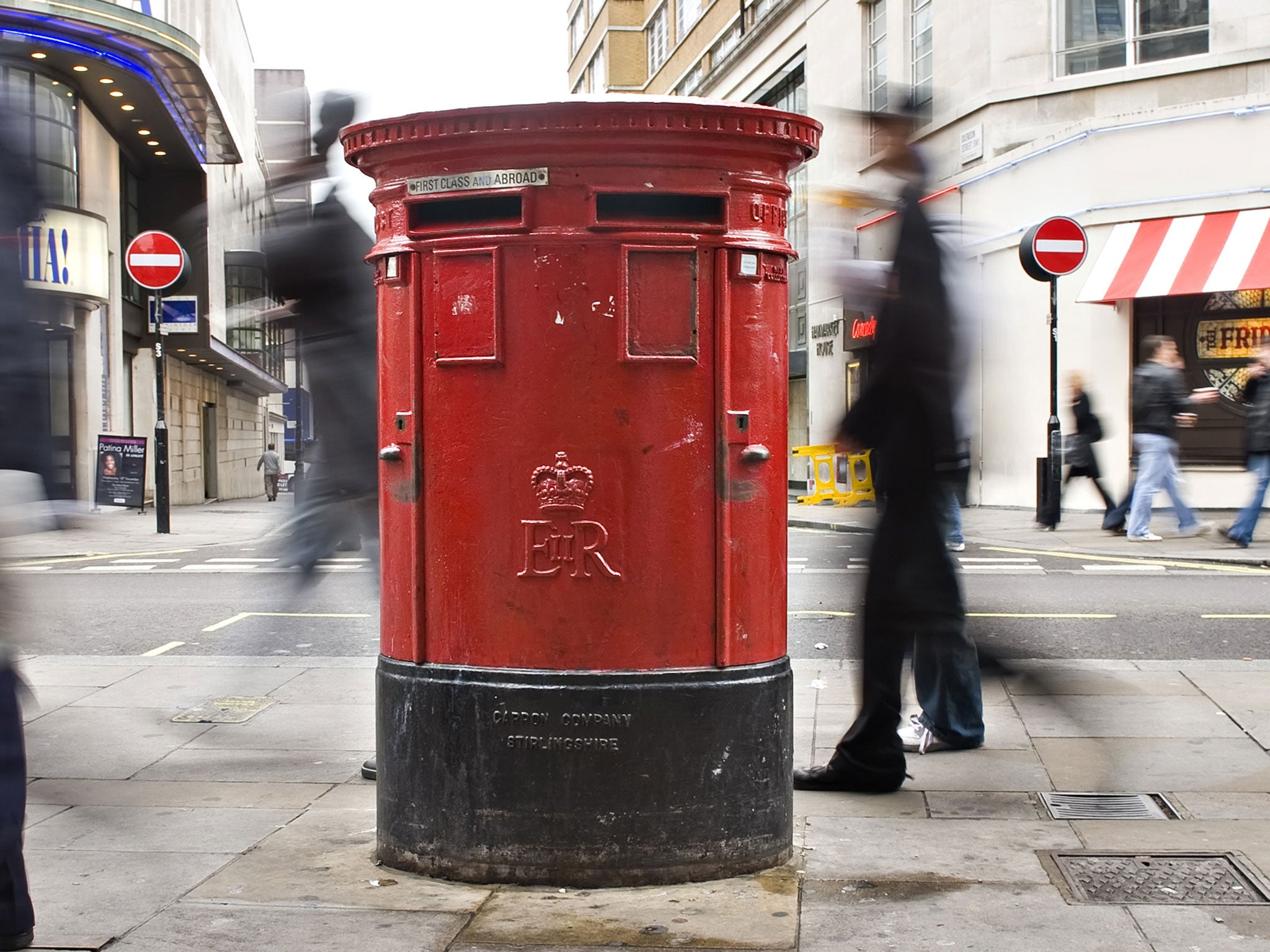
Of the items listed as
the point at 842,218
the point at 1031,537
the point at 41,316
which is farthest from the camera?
the point at 1031,537

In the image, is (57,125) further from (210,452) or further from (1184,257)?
(210,452)

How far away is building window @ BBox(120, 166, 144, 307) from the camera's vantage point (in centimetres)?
2934

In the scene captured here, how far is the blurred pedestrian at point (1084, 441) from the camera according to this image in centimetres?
1571

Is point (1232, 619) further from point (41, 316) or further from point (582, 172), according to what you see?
point (41, 316)

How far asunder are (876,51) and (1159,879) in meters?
25.9

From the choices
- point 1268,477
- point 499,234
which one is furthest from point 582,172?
point 1268,477

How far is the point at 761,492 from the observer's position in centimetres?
→ 386

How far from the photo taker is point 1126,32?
20734 millimetres

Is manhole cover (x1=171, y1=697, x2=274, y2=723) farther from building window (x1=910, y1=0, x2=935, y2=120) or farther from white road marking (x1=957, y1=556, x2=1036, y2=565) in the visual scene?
building window (x1=910, y1=0, x2=935, y2=120)

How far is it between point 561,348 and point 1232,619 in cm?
684

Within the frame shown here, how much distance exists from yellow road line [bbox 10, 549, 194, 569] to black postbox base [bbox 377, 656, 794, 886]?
11.8 metres

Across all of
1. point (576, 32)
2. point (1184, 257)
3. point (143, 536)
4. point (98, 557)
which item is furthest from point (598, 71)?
point (98, 557)

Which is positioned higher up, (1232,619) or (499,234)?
(499,234)

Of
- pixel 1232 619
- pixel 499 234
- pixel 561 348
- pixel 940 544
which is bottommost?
pixel 1232 619
